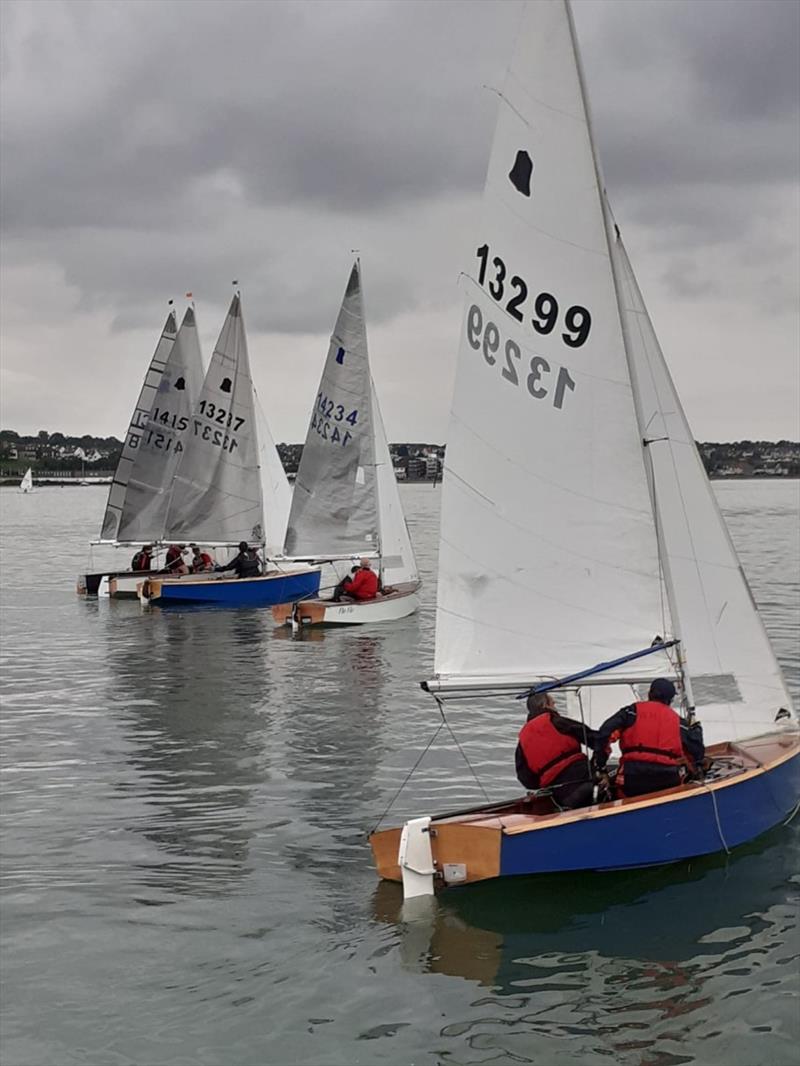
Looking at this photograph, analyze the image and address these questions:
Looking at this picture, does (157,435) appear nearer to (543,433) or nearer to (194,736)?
(194,736)

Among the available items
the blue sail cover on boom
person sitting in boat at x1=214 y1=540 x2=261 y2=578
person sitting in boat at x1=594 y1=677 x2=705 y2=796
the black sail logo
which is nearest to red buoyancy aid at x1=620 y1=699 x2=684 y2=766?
person sitting in boat at x1=594 y1=677 x2=705 y2=796

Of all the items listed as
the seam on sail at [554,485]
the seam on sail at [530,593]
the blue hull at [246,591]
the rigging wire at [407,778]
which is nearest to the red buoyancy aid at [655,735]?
the seam on sail at [530,593]

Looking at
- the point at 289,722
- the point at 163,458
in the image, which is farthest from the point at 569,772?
the point at 163,458

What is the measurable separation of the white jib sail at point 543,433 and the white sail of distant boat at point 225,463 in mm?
21909

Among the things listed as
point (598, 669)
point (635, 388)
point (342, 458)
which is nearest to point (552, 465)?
point (635, 388)

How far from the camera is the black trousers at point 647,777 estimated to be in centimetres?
990

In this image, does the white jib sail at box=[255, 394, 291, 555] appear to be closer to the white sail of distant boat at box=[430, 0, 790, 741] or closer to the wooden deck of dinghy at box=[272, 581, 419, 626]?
the wooden deck of dinghy at box=[272, 581, 419, 626]

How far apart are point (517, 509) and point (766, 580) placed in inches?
1145

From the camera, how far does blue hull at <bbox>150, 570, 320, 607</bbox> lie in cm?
3042

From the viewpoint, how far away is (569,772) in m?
10.2

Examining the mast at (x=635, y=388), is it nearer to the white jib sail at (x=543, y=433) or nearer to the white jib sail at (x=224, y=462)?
the white jib sail at (x=543, y=433)

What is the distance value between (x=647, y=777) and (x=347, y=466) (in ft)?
62.8

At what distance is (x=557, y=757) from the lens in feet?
33.4

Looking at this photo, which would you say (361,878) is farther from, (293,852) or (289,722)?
(289,722)
